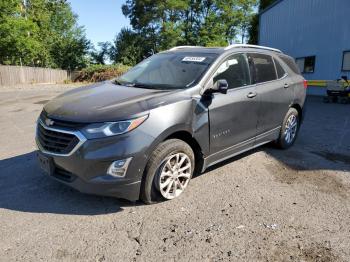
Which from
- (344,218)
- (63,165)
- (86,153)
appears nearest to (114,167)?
(86,153)

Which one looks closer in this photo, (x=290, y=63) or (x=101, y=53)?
(x=290, y=63)

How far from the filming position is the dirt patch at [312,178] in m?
4.48

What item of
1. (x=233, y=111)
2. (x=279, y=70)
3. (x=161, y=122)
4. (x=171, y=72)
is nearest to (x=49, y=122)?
(x=161, y=122)

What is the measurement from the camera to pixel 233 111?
4.54 meters

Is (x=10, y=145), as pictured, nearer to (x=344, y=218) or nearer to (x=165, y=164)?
(x=165, y=164)

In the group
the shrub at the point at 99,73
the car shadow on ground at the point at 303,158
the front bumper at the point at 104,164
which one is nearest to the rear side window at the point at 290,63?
the car shadow on ground at the point at 303,158

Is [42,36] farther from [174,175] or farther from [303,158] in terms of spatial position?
[174,175]

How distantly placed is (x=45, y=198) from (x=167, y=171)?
1526mm

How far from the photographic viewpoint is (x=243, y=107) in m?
4.72

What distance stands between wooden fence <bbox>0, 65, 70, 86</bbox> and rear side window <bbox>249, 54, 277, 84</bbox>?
28.7m

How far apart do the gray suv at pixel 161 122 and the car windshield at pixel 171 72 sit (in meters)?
0.02

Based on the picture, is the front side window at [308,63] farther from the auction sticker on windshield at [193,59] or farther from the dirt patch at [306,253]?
the dirt patch at [306,253]

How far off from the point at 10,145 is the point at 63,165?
3.61 meters

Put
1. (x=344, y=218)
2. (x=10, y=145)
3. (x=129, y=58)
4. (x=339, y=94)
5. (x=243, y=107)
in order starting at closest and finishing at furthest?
(x=344, y=218), (x=243, y=107), (x=10, y=145), (x=339, y=94), (x=129, y=58)
